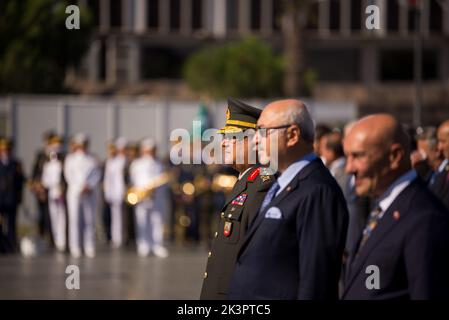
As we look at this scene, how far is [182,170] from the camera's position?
2362 cm

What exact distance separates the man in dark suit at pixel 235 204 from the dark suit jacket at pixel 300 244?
968 mm

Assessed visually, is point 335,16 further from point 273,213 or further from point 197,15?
point 273,213

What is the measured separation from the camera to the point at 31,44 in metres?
50.1

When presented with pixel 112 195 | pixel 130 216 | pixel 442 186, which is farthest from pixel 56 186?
pixel 442 186

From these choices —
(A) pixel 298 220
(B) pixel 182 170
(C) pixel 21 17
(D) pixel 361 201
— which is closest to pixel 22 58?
(C) pixel 21 17

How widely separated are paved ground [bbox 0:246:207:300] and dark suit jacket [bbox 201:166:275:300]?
6.89 metres

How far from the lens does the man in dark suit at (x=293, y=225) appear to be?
17.9 feet

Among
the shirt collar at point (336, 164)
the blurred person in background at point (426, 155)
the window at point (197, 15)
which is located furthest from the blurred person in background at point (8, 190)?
the window at point (197, 15)

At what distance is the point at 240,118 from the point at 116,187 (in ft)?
51.1

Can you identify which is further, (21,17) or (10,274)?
(21,17)

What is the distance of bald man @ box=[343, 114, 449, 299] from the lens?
464 centimetres

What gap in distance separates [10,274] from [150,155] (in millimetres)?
4992

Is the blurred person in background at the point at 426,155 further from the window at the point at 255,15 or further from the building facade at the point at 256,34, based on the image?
the window at the point at 255,15

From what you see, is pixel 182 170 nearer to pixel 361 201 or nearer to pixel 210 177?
pixel 210 177
